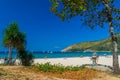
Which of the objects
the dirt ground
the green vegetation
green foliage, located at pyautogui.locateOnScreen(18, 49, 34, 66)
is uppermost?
the green vegetation

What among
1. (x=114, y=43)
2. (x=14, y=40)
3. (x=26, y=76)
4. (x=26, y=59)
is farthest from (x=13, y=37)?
(x=26, y=76)

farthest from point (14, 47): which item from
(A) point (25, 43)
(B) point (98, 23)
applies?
(B) point (98, 23)

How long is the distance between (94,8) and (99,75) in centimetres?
472

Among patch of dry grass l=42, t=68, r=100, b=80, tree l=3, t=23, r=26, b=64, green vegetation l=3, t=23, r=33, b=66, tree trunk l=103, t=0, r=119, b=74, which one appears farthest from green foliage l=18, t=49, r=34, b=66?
tree trunk l=103, t=0, r=119, b=74

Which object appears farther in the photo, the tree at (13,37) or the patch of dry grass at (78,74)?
the tree at (13,37)

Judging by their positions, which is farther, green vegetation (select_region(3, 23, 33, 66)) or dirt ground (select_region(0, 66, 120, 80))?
green vegetation (select_region(3, 23, 33, 66))

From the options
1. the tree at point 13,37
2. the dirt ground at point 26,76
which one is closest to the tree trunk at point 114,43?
the dirt ground at point 26,76

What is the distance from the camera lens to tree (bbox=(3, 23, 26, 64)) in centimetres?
2944

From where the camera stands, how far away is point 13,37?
29875 millimetres

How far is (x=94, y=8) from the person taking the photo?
19.6 m

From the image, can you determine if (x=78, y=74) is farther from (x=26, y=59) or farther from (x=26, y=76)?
(x=26, y=59)

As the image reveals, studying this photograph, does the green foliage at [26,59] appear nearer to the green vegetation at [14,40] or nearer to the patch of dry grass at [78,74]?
the green vegetation at [14,40]

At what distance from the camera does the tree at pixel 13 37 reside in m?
29.4

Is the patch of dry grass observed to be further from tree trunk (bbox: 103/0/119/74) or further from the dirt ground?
tree trunk (bbox: 103/0/119/74)
